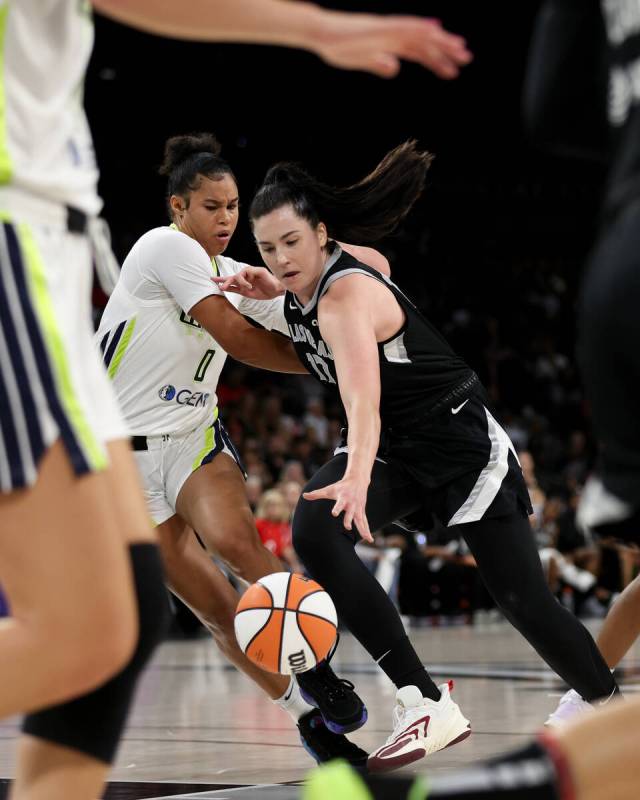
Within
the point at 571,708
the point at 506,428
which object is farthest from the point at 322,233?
the point at 506,428

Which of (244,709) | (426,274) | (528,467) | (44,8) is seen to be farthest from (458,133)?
(44,8)

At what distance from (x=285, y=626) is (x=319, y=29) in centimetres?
223

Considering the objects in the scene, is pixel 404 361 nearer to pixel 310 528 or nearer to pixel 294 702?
pixel 310 528

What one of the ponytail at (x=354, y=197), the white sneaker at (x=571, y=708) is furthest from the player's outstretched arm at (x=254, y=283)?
the white sneaker at (x=571, y=708)

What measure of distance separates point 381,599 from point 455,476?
464 mm

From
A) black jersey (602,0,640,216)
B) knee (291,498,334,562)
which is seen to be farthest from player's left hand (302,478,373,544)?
black jersey (602,0,640,216)

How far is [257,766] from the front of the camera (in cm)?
429

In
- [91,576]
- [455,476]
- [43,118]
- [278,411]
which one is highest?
[43,118]

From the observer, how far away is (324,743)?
4180 millimetres

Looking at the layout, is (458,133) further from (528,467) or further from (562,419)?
(528,467)

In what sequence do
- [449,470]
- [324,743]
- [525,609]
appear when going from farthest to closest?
[324,743]
[449,470]
[525,609]

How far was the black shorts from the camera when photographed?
4020mm

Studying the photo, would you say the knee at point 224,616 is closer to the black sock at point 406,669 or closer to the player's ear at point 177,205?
the black sock at point 406,669

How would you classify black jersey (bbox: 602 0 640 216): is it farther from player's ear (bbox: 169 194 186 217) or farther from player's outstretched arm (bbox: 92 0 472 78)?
player's ear (bbox: 169 194 186 217)
